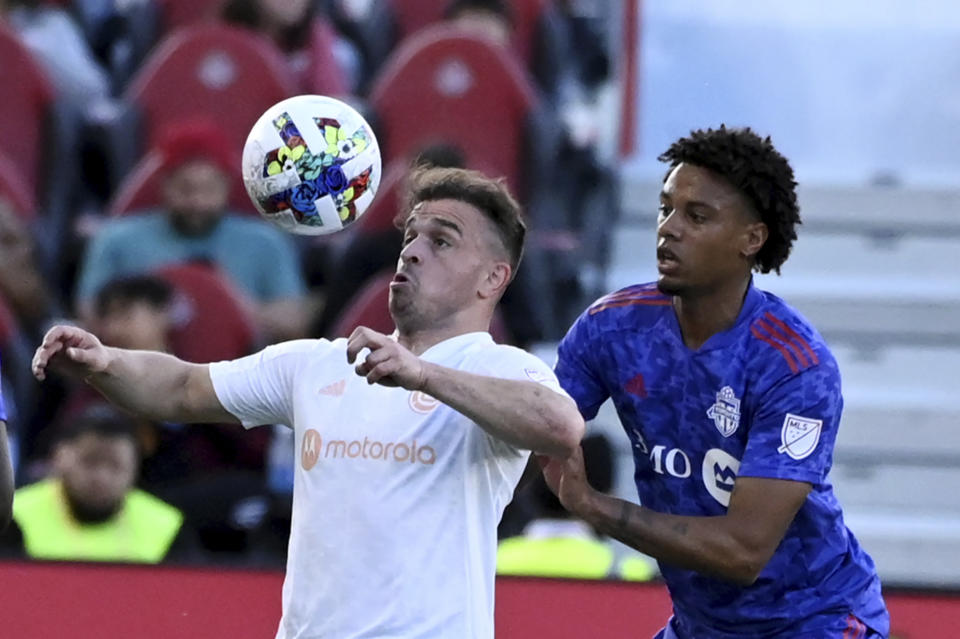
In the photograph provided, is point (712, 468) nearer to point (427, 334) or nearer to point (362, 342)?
point (427, 334)

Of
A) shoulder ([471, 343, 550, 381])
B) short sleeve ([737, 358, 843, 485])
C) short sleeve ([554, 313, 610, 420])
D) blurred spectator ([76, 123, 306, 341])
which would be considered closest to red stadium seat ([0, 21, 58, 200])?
blurred spectator ([76, 123, 306, 341])

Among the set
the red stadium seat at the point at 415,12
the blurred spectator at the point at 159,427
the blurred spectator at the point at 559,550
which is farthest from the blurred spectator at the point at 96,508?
the red stadium seat at the point at 415,12

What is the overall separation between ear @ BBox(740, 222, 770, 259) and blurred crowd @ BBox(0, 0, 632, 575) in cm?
235

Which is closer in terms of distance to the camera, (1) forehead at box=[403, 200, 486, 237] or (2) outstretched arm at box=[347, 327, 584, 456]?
(2) outstretched arm at box=[347, 327, 584, 456]

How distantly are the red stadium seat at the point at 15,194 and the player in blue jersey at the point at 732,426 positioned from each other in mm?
4221

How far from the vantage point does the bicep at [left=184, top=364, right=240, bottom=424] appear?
4.16 metres

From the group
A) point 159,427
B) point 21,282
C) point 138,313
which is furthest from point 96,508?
point 21,282

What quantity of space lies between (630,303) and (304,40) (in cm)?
476

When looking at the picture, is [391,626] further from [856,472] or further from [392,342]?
[856,472]

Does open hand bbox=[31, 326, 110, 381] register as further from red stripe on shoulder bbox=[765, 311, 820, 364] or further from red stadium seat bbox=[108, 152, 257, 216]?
red stadium seat bbox=[108, 152, 257, 216]

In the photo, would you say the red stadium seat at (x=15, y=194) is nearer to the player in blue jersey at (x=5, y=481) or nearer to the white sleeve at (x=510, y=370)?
the player in blue jersey at (x=5, y=481)

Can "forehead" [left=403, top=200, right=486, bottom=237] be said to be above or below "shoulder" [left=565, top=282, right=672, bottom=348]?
above

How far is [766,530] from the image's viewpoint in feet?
13.2

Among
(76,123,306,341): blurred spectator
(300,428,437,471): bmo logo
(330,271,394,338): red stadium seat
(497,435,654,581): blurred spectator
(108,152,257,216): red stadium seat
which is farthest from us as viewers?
(108,152,257,216): red stadium seat
